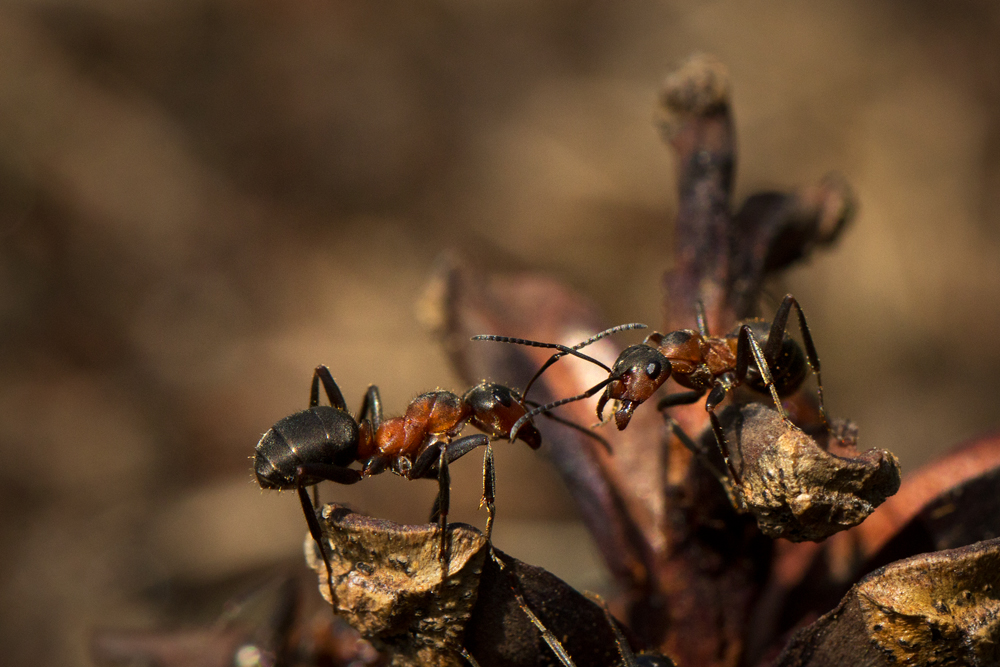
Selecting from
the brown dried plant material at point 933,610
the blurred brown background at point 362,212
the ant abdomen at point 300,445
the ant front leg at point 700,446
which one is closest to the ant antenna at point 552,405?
the ant front leg at point 700,446

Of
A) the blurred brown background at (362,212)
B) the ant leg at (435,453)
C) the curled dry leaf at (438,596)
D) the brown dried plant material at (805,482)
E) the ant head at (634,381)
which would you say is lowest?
the brown dried plant material at (805,482)

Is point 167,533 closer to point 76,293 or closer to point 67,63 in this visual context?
point 76,293

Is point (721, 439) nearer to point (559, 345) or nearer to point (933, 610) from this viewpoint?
point (933, 610)

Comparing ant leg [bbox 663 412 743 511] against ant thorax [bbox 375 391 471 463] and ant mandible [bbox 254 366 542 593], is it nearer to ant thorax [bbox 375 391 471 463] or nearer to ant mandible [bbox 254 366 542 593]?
ant mandible [bbox 254 366 542 593]

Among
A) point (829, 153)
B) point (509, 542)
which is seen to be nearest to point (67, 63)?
point (509, 542)

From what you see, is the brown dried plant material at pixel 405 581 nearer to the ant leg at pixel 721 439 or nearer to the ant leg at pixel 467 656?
the ant leg at pixel 467 656

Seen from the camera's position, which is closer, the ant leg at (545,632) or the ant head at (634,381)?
the ant leg at (545,632)

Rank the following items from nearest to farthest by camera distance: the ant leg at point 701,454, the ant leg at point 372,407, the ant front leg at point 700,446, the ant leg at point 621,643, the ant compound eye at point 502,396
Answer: the ant leg at point 621,643 < the ant front leg at point 700,446 < the ant leg at point 701,454 < the ant compound eye at point 502,396 < the ant leg at point 372,407
